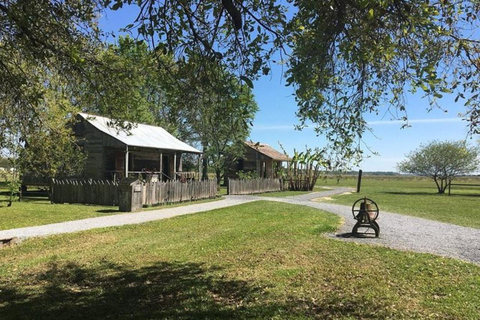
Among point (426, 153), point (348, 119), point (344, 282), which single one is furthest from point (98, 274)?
point (426, 153)

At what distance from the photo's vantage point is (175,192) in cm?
2170

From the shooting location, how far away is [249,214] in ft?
52.7

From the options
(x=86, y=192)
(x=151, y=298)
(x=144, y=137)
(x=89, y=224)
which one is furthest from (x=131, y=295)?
(x=144, y=137)

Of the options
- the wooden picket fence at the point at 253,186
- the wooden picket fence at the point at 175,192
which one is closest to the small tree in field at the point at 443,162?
the wooden picket fence at the point at 253,186

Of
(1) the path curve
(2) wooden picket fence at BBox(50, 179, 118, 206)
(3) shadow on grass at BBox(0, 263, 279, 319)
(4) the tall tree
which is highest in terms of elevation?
(4) the tall tree

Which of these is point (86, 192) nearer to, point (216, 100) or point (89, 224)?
point (89, 224)

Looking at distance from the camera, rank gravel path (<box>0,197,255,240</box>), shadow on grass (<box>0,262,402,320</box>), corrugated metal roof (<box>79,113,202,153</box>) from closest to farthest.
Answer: shadow on grass (<box>0,262,402,320</box>)
gravel path (<box>0,197,255,240</box>)
corrugated metal roof (<box>79,113,202,153</box>)

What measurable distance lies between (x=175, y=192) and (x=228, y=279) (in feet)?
49.9

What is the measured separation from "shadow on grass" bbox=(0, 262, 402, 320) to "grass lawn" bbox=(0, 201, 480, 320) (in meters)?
0.02

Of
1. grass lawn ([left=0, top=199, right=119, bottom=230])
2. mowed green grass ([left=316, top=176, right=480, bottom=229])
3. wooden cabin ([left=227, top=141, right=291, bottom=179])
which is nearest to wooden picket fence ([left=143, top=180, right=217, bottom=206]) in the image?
grass lawn ([left=0, top=199, right=119, bottom=230])

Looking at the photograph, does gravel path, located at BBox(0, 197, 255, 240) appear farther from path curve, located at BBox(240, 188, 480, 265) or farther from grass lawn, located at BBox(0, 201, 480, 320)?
path curve, located at BBox(240, 188, 480, 265)

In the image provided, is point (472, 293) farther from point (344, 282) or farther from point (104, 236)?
point (104, 236)

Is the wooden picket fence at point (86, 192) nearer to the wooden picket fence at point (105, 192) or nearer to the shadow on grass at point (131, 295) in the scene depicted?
the wooden picket fence at point (105, 192)

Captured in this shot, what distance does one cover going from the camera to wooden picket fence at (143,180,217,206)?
63.4 ft
